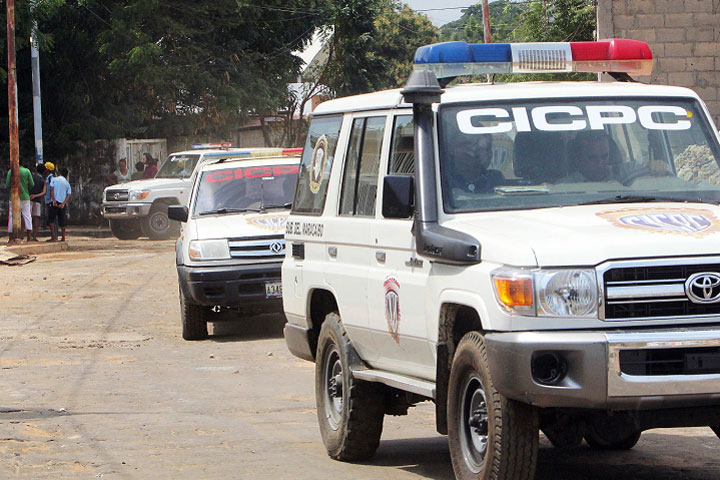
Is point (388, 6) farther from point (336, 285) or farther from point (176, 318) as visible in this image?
point (336, 285)

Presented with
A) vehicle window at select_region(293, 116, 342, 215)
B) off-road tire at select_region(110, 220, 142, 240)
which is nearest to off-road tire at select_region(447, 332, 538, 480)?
vehicle window at select_region(293, 116, 342, 215)

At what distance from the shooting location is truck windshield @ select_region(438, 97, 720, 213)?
5773mm

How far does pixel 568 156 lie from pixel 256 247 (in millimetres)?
7391

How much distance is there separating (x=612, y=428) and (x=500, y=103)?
173 cm

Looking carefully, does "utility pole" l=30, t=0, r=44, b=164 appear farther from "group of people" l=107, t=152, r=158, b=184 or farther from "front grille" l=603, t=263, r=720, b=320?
"front grille" l=603, t=263, r=720, b=320

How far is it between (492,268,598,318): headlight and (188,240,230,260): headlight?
831 cm

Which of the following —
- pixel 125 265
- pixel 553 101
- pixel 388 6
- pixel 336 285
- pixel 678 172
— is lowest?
pixel 125 265

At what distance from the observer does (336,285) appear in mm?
6883

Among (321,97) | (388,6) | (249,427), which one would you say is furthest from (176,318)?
(388,6)

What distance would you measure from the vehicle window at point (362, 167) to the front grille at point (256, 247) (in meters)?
6.04

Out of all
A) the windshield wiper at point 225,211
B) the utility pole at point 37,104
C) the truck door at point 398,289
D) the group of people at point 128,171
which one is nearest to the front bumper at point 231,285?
the windshield wiper at point 225,211

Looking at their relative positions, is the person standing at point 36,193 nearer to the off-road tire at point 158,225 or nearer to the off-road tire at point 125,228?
the off-road tire at point 125,228

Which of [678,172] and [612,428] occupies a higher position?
[678,172]

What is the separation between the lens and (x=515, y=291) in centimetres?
482
